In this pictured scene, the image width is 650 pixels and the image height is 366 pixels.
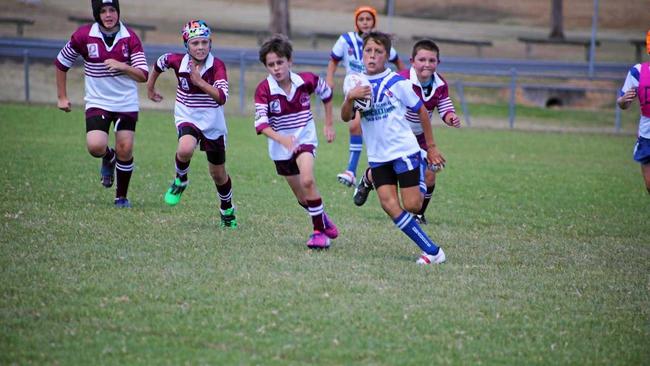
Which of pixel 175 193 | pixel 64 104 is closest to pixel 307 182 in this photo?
pixel 175 193

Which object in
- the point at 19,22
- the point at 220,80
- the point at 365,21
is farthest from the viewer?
the point at 19,22

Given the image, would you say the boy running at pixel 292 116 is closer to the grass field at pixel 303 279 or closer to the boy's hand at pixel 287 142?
the boy's hand at pixel 287 142

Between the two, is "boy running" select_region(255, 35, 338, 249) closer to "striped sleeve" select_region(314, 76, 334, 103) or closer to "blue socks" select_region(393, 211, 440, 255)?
"striped sleeve" select_region(314, 76, 334, 103)

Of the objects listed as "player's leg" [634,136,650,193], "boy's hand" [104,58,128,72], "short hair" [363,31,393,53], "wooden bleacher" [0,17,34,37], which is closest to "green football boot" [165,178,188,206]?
"boy's hand" [104,58,128,72]

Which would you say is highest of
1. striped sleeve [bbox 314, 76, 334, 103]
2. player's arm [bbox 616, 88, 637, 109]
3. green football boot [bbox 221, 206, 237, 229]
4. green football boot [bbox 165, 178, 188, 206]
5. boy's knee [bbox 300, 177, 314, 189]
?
striped sleeve [bbox 314, 76, 334, 103]

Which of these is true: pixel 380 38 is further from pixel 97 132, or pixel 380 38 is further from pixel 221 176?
pixel 97 132

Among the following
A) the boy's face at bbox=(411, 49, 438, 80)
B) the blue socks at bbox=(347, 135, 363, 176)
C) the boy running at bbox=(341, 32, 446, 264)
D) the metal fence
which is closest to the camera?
the boy running at bbox=(341, 32, 446, 264)

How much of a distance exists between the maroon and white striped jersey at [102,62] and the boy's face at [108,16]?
0.55 feet

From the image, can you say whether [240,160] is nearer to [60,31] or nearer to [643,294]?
[643,294]

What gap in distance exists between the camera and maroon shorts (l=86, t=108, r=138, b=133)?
34.3 ft

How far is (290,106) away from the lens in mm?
8680

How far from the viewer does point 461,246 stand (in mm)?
9461

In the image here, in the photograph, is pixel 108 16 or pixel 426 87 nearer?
pixel 108 16

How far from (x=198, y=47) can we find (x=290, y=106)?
129 cm
